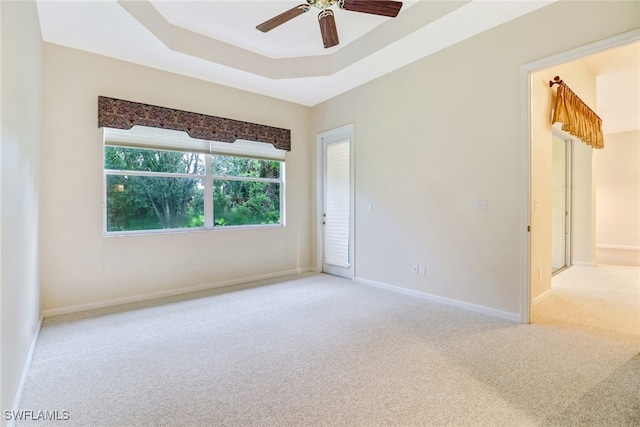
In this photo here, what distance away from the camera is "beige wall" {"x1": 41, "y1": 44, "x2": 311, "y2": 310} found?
3.25 meters

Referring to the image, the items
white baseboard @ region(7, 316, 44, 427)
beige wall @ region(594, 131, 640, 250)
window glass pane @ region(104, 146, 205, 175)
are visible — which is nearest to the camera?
white baseboard @ region(7, 316, 44, 427)

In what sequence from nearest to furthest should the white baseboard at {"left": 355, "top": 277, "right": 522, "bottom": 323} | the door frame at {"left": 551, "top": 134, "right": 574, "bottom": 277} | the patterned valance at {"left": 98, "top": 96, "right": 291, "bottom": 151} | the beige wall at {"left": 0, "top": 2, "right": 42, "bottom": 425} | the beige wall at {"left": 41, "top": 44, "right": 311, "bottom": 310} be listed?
the beige wall at {"left": 0, "top": 2, "right": 42, "bottom": 425}
the white baseboard at {"left": 355, "top": 277, "right": 522, "bottom": 323}
the beige wall at {"left": 41, "top": 44, "right": 311, "bottom": 310}
the patterned valance at {"left": 98, "top": 96, "right": 291, "bottom": 151}
the door frame at {"left": 551, "top": 134, "right": 574, "bottom": 277}

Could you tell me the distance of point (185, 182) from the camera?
4199 millimetres

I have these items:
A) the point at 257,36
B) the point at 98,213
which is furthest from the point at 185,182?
the point at 257,36

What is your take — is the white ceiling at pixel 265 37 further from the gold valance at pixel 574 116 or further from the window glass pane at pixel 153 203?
the window glass pane at pixel 153 203

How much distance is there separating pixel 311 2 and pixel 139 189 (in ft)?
9.60

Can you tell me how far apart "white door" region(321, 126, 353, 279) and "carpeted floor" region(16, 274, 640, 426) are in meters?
1.61

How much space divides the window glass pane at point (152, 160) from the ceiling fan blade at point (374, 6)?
2.78m

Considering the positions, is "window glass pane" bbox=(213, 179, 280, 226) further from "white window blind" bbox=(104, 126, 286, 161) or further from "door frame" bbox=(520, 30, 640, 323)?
"door frame" bbox=(520, 30, 640, 323)

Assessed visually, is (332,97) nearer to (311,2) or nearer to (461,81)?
(461,81)

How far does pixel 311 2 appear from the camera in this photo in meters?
2.55

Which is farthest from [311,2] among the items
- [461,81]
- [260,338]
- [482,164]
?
[260,338]

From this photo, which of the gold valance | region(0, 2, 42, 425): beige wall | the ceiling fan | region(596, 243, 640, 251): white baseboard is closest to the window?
region(0, 2, 42, 425): beige wall

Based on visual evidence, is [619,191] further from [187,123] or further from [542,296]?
[187,123]
